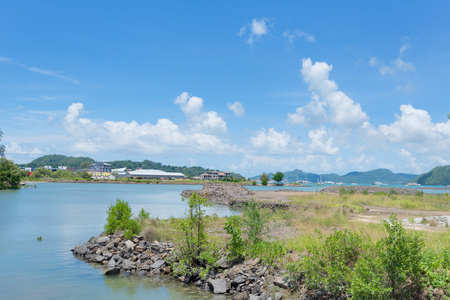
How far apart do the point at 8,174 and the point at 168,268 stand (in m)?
81.1

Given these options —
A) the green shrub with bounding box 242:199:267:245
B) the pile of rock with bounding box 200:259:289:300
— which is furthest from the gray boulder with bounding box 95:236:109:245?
the green shrub with bounding box 242:199:267:245

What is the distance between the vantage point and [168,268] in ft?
44.9

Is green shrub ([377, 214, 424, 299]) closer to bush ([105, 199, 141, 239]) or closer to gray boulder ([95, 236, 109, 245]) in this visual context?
bush ([105, 199, 141, 239])

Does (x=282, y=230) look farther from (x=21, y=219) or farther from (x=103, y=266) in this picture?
(x=21, y=219)

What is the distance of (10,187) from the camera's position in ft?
261

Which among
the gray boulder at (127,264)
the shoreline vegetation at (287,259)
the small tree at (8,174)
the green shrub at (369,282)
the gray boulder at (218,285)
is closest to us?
the green shrub at (369,282)

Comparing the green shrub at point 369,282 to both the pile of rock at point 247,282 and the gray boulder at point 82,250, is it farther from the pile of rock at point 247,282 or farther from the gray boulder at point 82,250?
the gray boulder at point 82,250

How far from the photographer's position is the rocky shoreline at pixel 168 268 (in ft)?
36.1

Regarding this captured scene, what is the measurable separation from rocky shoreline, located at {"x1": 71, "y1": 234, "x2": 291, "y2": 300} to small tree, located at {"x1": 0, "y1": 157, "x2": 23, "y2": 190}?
74429mm

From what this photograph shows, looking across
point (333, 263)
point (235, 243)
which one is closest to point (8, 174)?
point (235, 243)

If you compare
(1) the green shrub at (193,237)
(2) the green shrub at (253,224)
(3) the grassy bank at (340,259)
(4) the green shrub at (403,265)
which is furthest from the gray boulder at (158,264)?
(4) the green shrub at (403,265)

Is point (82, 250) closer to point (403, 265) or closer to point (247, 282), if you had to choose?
point (247, 282)

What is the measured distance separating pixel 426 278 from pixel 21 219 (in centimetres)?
3238

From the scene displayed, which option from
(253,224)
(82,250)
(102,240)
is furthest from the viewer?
(102,240)
